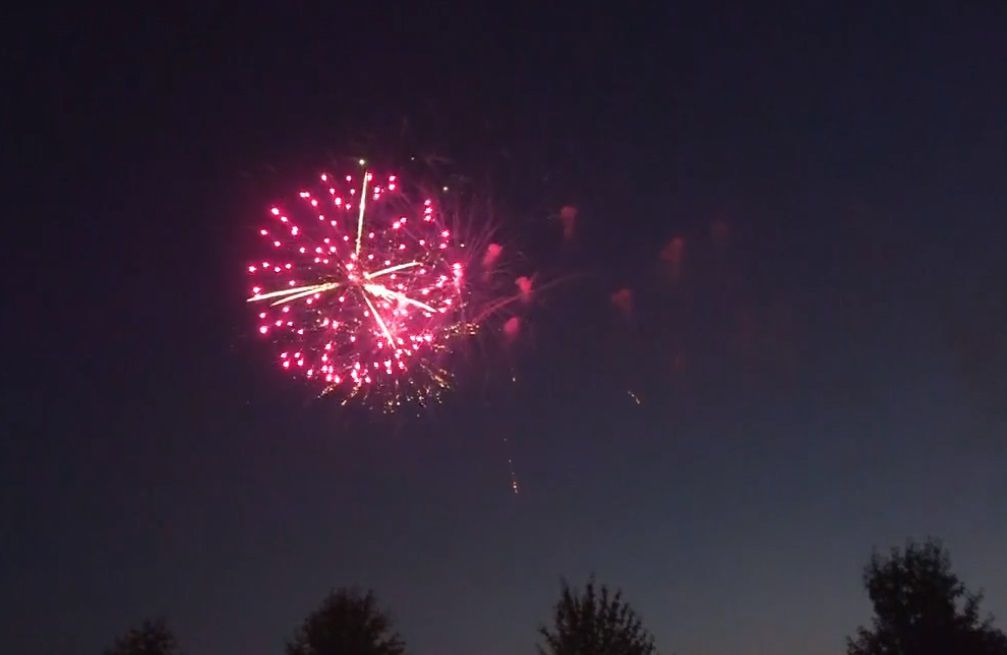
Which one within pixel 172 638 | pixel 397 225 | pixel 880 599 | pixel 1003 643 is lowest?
pixel 1003 643

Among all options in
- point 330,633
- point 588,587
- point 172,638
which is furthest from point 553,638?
point 172,638

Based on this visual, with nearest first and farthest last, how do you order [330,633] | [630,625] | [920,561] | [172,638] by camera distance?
[630,625] < [920,561] < [330,633] < [172,638]

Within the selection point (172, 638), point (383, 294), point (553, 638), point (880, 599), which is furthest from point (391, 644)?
point (383, 294)

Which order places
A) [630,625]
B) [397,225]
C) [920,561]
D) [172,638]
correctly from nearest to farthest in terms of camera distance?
[397,225] → [630,625] → [920,561] → [172,638]

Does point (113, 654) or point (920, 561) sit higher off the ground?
point (113, 654)

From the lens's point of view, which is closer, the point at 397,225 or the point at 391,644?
the point at 397,225

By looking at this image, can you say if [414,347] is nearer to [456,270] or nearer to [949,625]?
[456,270]

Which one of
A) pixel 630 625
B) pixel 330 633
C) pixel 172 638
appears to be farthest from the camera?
pixel 172 638

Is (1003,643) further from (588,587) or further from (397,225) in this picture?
(397,225)

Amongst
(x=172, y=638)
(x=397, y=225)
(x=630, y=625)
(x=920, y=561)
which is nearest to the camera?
(x=397, y=225)
